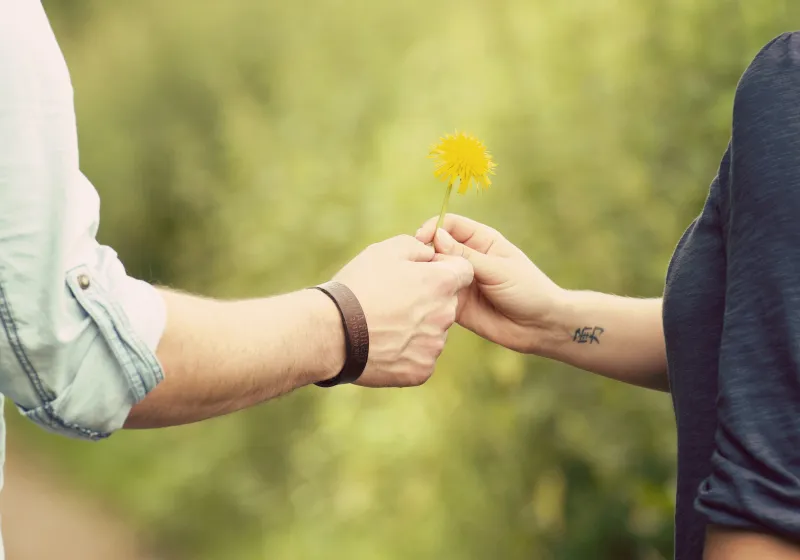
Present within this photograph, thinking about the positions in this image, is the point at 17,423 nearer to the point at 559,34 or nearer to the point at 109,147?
the point at 109,147

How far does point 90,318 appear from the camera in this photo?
86cm

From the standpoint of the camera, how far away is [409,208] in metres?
3.03

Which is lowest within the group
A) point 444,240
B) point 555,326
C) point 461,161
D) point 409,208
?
point 409,208

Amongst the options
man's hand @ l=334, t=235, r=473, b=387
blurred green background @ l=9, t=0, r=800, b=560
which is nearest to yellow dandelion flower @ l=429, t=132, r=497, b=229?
man's hand @ l=334, t=235, r=473, b=387

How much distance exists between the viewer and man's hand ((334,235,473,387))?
4.28 ft

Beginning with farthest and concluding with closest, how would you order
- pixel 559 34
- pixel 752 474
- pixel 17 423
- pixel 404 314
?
pixel 17 423 → pixel 559 34 → pixel 404 314 → pixel 752 474

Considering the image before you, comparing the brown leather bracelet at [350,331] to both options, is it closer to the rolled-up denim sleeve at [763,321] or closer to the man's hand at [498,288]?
the man's hand at [498,288]

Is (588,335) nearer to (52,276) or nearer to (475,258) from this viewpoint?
(475,258)

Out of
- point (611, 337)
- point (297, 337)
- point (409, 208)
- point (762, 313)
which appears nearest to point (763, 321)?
point (762, 313)

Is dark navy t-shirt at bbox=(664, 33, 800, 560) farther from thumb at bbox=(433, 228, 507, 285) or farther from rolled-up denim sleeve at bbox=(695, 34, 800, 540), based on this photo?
thumb at bbox=(433, 228, 507, 285)

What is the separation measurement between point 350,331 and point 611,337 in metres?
0.48

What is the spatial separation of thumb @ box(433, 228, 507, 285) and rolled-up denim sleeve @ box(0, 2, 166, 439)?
0.68m

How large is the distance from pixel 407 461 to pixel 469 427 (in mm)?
248

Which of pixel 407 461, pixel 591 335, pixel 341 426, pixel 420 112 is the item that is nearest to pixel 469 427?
pixel 407 461
